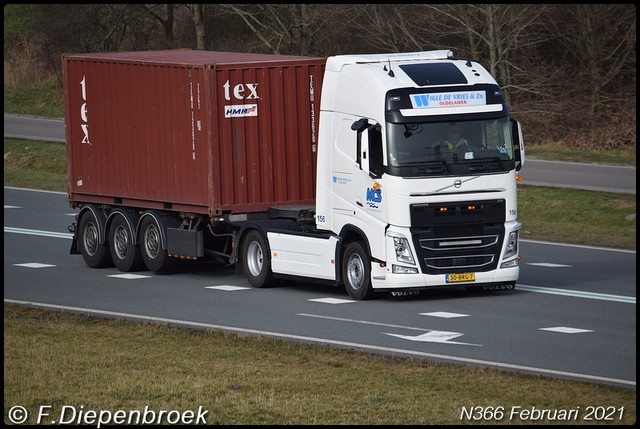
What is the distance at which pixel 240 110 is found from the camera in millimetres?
21891

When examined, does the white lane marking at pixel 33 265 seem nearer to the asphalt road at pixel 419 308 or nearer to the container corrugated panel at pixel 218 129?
the asphalt road at pixel 419 308

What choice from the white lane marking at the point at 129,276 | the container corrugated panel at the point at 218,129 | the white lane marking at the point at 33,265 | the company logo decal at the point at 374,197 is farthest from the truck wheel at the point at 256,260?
the white lane marking at the point at 33,265

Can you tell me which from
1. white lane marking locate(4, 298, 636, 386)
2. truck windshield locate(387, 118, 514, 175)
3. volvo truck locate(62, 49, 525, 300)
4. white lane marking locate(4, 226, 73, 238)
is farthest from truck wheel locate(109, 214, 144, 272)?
truck windshield locate(387, 118, 514, 175)

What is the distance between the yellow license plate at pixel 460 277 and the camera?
795 inches

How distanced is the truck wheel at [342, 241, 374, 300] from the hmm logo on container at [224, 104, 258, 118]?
8.99ft

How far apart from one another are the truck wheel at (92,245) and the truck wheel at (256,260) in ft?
10.5

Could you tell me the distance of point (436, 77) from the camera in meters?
20.3

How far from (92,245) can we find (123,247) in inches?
32.6

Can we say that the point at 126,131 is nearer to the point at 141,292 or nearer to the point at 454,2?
the point at 141,292

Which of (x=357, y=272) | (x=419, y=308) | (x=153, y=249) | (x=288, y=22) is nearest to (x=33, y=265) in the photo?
(x=153, y=249)

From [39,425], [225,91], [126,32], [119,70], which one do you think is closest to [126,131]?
[119,70]

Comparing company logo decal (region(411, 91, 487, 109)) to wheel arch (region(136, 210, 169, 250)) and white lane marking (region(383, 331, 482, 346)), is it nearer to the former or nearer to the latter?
white lane marking (region(383, 331, 482, 346))

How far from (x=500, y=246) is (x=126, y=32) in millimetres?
39268

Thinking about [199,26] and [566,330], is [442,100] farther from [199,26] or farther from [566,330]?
[199,26]
